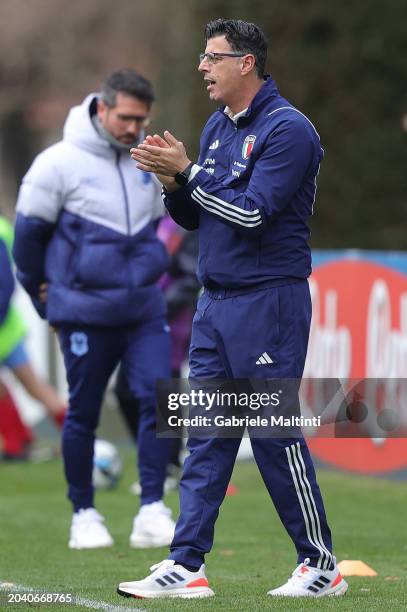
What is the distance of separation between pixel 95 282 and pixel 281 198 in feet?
7.23

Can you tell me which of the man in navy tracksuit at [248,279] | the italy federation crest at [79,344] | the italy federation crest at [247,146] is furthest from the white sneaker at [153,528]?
the italy federation crest at [247,146]

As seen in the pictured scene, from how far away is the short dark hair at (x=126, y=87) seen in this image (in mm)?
8289

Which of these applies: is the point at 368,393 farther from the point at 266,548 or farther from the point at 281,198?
the point at 281,198

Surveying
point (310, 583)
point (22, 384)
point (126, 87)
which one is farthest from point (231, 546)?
point (22, 384)

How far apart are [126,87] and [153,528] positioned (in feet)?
7.42

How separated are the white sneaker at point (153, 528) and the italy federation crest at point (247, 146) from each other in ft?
8.56

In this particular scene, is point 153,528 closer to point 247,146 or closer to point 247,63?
point 247,146

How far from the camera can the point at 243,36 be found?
249 inches

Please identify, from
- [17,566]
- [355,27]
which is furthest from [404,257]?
[355,27]

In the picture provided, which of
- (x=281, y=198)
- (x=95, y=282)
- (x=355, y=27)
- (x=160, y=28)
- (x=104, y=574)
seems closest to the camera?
(x=281, y=198)

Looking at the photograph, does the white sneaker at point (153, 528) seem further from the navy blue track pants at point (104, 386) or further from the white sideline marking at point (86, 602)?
the white sideline marking at point (86, 602)

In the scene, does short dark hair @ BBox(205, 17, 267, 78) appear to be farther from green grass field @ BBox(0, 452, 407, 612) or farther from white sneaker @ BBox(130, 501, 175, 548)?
white sneaker @ BBox(130, 501, 175, 548)

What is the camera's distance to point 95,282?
26.7ft

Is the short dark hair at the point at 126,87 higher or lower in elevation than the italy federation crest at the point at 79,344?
higher
